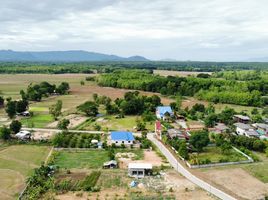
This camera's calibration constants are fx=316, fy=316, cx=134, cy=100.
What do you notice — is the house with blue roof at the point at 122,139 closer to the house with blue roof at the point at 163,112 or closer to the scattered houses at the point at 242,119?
the house with blue roof at the point at 163,112

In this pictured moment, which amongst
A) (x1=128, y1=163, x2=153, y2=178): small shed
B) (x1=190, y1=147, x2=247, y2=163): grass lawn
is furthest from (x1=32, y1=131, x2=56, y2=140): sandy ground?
(x1=190, y1=147, x2=247, y2=163): grass lawn

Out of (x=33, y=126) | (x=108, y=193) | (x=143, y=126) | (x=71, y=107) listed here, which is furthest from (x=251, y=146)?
(x=71, y=107)

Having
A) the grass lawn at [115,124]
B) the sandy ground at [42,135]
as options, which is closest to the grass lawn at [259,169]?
the grass lawn at [115,124]

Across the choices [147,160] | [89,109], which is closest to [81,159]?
[147,160]

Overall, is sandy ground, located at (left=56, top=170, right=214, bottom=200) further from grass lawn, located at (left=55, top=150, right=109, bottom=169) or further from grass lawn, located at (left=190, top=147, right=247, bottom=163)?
grass lawn, located at (left=190, top=147, right=247, bottom=163)

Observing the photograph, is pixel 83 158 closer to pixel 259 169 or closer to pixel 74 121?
pixel 74 121

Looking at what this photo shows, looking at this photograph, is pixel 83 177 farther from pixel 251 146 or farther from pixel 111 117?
pixel 111 117

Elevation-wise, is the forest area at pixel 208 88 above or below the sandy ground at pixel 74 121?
above
